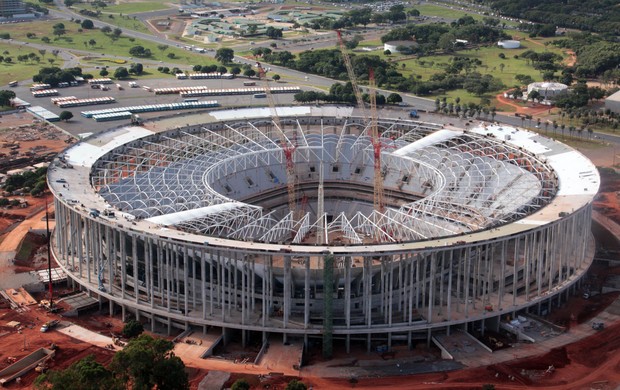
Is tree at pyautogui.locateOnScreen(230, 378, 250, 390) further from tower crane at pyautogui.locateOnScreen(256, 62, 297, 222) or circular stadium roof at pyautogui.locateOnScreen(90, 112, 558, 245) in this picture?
tower crane at pyautogui.locateOnScreen(256, 62, 297, 222)

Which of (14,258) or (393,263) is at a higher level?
(393,263)

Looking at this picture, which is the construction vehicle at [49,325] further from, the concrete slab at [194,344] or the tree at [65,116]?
the tree at [65,116]

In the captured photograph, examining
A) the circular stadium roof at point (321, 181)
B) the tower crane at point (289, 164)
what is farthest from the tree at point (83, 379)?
the tower crane at point (289, 164)

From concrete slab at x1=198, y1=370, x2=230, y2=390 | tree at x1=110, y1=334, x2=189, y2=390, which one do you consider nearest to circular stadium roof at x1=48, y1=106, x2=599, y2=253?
concrete slab at x1=198, y1=370, x2=230, y2=390

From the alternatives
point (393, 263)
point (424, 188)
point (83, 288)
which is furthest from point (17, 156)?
point (393, 263)

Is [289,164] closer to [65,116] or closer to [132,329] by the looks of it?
A: [132,329]

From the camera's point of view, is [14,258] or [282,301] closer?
[282,301]

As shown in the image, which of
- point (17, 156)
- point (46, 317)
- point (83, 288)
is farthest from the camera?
point (17, 156)

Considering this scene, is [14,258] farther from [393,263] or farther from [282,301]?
[393,263]
